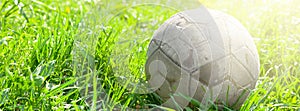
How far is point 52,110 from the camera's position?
9.96 ft

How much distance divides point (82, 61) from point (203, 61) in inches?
38.9

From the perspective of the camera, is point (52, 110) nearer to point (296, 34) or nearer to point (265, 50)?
point (265, 50)

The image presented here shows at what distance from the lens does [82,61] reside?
140 inches

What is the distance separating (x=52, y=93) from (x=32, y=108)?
18 centimetres

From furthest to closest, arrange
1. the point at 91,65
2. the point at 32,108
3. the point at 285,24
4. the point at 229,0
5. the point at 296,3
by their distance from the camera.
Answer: the point at 229,0 → the point at 296,3 → the point at 285,24 → the point at 91,65 → the point at 32,108

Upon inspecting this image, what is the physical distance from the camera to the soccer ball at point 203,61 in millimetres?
3039

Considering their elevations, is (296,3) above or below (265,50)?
above

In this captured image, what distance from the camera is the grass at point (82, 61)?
311 cm

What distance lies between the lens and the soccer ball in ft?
9.97

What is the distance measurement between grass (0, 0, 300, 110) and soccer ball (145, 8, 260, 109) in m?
0.17

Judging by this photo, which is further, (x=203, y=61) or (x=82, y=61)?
(x=82, y=61)

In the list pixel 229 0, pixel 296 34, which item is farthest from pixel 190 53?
pixel 229 0

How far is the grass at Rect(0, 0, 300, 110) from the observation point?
3105mm

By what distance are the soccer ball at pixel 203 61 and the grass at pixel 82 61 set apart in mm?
169
